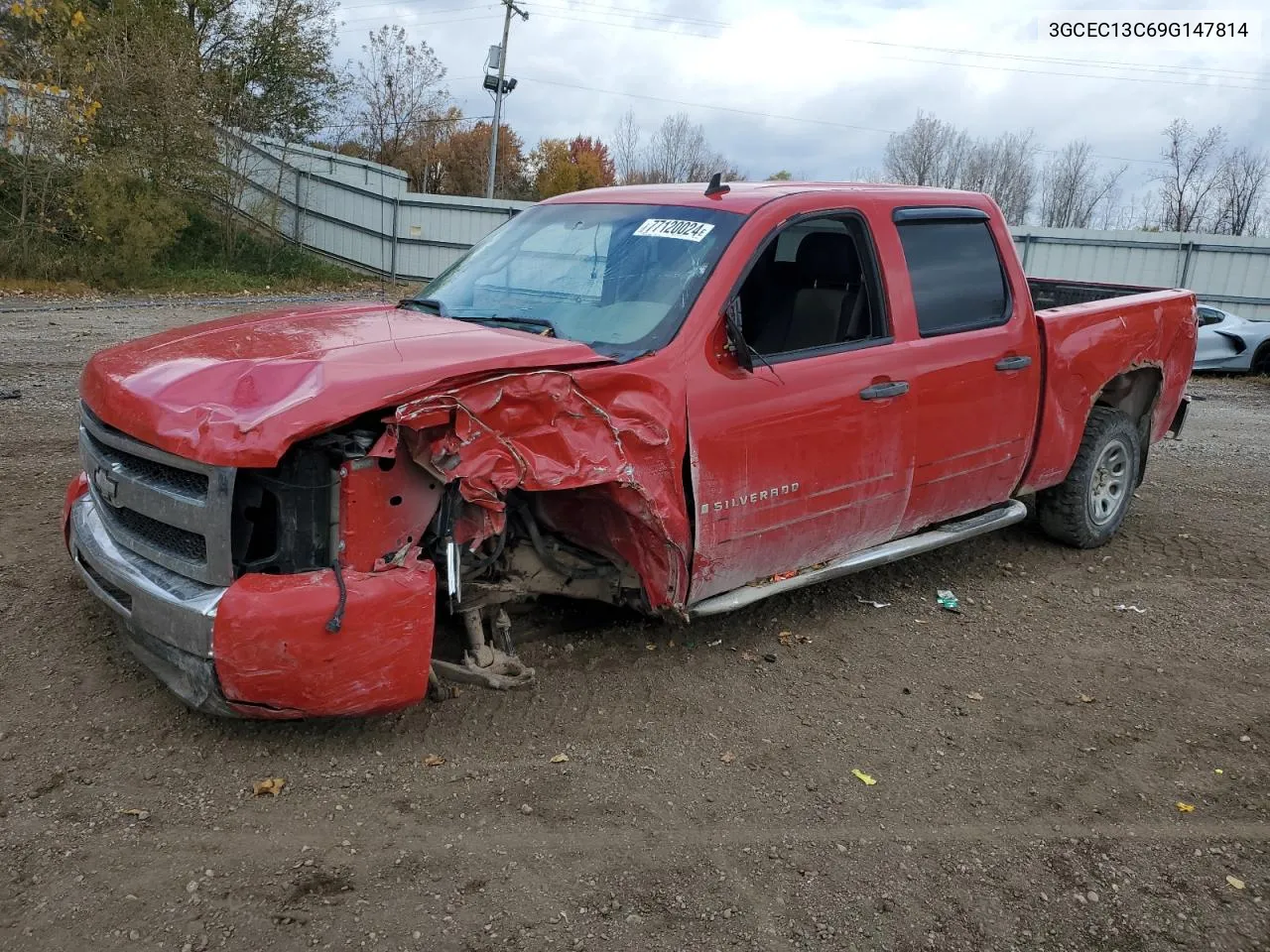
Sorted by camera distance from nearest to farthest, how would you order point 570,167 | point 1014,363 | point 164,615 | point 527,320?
point 164,615 → point 527,320 → point 1014,363 → point 570,167

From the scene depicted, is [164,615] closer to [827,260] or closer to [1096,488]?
[827,260]

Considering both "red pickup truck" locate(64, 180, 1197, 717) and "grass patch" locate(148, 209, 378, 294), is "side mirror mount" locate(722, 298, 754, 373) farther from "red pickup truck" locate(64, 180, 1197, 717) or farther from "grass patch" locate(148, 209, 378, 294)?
"grass patch" locate(148, 209, 378, 294)

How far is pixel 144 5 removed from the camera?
22578mm

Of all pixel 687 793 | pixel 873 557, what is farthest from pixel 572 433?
pixel 873 557

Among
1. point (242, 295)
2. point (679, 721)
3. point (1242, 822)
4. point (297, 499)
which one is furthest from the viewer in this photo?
point (242, 295)

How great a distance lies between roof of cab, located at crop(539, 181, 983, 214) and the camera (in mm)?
4219

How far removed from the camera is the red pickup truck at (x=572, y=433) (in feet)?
9.86

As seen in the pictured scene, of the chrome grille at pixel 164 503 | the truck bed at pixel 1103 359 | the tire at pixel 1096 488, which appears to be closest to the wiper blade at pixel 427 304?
the chrome grille at pixel 164 503

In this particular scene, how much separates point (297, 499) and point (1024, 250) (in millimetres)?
20656

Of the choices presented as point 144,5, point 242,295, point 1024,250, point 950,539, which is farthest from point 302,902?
point 144,5

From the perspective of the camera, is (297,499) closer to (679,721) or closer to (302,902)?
(302,902)

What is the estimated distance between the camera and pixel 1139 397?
613cm

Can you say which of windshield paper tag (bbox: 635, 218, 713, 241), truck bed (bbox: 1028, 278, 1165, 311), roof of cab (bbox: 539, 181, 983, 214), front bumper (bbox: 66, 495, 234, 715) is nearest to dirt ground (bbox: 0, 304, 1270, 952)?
front bumper (bbox: 66, 495, 234, 715)

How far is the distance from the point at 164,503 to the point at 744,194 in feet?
8.45
